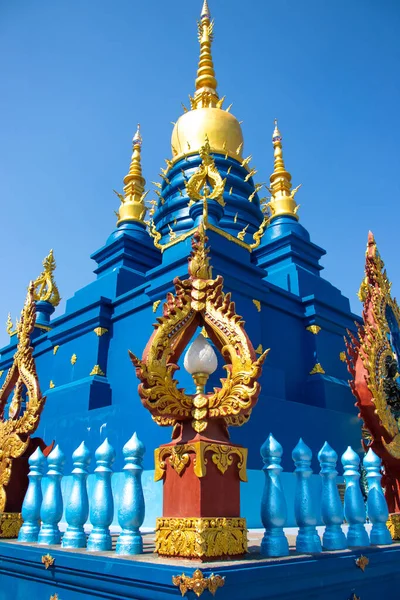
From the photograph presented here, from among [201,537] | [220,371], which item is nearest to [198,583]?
[201,537]

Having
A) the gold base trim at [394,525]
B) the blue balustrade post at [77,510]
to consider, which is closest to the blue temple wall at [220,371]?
the gold base trim at [394,525]

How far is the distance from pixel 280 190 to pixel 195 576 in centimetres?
1542

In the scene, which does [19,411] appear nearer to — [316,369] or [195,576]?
[195,576]

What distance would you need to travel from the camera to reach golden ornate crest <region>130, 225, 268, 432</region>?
3469 mm

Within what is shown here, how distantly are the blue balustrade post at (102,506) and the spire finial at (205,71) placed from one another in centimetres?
1794

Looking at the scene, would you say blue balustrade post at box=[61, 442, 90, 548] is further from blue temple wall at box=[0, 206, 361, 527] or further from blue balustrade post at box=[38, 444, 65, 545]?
blue temple wall at box=[0, 206, 361, 527]

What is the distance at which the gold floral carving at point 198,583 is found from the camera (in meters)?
2.69

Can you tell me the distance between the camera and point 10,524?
519cm

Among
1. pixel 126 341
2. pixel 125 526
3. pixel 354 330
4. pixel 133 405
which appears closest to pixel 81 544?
pixel 125 526

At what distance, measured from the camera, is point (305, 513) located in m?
3.68

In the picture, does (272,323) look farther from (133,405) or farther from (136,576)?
(136,576)

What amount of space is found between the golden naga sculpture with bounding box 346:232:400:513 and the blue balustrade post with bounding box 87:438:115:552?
2569 mm

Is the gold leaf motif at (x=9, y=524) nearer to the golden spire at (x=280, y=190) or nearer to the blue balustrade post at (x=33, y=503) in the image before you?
the blue balustrade post at (x=33, y=503)

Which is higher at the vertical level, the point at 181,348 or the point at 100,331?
the point at 100,331
